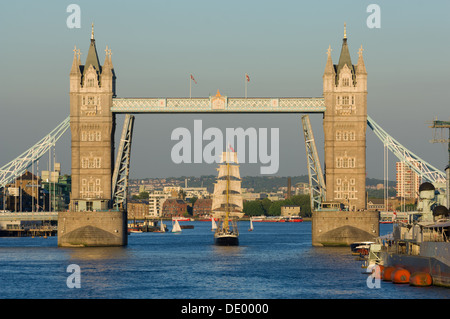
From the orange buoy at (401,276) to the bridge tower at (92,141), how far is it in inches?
2080

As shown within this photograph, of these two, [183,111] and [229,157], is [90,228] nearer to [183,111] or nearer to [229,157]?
[183,111]

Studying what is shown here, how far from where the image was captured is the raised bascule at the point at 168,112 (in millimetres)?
120562

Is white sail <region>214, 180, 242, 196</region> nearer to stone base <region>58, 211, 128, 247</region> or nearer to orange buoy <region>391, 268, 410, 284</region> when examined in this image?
stone base <region>58, 211, 128, 247</region>

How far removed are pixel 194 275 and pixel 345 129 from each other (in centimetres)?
4394

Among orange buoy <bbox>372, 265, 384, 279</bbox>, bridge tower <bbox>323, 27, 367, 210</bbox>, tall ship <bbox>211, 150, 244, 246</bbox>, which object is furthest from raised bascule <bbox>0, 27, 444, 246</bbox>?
orange buoy <bbox>372, 265, 384, 279</bbox>

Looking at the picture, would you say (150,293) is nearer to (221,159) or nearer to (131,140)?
(131,140)

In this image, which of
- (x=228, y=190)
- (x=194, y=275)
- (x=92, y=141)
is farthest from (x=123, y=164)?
(x=194, y=275)

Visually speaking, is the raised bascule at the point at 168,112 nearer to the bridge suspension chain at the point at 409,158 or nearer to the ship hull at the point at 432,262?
the bridge suspension chain at the point at 409,158

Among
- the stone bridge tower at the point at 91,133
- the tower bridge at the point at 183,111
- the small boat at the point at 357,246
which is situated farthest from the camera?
the stone bridge tower at the point at 91,133

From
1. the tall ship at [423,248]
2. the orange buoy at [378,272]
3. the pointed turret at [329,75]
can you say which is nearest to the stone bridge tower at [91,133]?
the pointed turret at [329,75]

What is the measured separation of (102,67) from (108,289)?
56.0 metres

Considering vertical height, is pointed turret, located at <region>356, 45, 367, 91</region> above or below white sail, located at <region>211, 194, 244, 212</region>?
above

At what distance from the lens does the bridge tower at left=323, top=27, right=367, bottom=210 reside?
12206 cm
